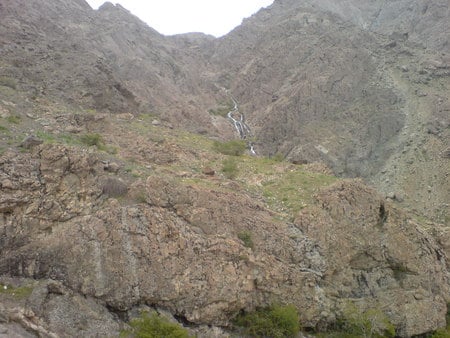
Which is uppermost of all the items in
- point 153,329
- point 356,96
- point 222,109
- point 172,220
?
point 356,96

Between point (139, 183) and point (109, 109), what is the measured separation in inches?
719

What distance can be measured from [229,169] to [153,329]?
11.2 m

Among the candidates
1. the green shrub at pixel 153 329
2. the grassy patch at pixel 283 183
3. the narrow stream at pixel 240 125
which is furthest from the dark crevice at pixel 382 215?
the narrow stream at pixel 240 125

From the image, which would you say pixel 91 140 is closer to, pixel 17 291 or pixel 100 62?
pixel 17 291

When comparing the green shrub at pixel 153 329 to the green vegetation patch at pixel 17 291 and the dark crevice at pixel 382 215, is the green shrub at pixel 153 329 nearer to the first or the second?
the green vegetation patch at pixel 17 291

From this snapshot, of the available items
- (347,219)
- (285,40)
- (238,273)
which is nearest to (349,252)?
(347,219)

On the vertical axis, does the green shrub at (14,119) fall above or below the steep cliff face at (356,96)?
below

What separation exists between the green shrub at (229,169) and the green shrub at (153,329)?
33.5 feet

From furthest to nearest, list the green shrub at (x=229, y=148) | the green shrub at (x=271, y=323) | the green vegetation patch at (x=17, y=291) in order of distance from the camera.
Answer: the green shrub at (x=229, y=148)
the green shrub at (x=271, y=323)
the green vegetation patch at (x=17, y=291)

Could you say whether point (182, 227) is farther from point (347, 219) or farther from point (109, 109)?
point (109, 109)

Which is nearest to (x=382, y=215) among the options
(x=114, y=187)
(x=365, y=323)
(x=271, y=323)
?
(x=365, y=323)

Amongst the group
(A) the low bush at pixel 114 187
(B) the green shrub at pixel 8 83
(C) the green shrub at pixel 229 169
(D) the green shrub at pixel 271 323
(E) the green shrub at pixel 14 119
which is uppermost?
(B) the green shrub at pixel 8 83

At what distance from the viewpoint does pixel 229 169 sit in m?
22.9

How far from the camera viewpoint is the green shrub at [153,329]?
41.8ft
